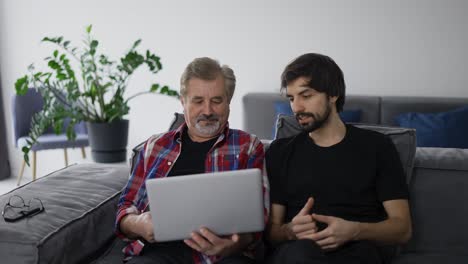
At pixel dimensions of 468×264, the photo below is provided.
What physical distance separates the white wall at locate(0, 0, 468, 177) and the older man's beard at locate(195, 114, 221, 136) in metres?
2.03

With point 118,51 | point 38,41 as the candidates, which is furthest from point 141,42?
point 38,41

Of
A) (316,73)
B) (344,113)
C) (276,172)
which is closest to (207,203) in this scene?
(276,172)

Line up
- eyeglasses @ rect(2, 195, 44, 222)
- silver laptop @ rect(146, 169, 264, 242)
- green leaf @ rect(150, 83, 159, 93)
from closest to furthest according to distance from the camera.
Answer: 1. silver laptop @ rect(146, 169, 264, 242)
2. eyeglasses @ rect(2, 195, 44, 222)
3. green leaf @ rect(150, 83, 159, 93)

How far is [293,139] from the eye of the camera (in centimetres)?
171

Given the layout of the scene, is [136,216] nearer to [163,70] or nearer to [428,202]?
[428,202]

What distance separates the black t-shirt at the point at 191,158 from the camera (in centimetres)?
170

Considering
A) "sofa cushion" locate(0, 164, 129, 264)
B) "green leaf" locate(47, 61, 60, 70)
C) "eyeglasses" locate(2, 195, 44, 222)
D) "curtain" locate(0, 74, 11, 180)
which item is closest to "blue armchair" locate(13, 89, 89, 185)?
"curtain" locate(0, 74, 11, 180)

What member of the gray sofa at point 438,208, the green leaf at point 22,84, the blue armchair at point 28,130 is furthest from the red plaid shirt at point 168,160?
the blue armchair at point 28,130

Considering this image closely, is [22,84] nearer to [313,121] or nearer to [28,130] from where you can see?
[28,130]

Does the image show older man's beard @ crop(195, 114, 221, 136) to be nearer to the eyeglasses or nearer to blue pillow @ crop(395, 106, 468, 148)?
the eyeglasses

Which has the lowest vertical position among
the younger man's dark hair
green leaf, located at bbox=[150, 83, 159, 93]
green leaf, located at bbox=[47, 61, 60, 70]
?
green leaf, located at bbox=[150, 83, 159, 93]

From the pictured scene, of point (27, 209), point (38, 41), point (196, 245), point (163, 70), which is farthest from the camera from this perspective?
point (38, 41)

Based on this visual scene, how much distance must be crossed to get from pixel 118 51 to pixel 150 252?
2.70 meters

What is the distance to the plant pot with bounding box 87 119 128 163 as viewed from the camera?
11.1 ft
